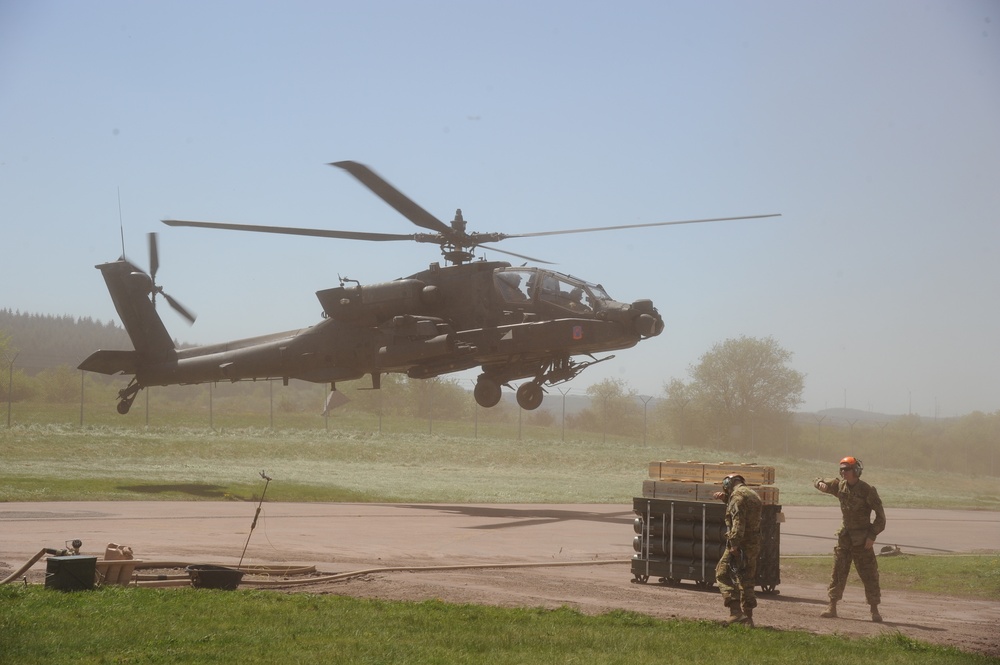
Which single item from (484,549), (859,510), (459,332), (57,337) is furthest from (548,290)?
(57,337)

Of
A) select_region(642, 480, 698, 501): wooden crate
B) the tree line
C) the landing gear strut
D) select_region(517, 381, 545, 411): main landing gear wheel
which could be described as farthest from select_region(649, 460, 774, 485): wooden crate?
the tree line

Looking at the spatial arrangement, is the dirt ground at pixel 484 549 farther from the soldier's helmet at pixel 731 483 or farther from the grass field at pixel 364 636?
the soldier's helmet at pixel 731 483

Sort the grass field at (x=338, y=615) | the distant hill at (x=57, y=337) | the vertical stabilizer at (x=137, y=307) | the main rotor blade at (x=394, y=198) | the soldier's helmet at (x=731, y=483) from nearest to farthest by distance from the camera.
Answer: the grass field at (x=338, y=615), the soldier's helmet at (x=731, y=483), the main rotor blade at (x=394, y=198), the vertical stabilizer at (x=137, y=307), the distant hill at (x=57, y=337)

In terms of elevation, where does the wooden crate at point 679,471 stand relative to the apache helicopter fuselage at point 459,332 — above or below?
below

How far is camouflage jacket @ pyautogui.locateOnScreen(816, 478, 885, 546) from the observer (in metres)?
12.1

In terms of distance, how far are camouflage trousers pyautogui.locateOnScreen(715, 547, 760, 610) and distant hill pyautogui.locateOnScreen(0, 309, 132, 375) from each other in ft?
402

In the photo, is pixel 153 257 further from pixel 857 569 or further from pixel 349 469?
pixel 857 569

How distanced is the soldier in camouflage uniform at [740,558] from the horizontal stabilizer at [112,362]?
21.9 metres

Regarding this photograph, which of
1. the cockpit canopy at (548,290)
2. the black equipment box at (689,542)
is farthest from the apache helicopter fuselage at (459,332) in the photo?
the black equipment box at (689,542)

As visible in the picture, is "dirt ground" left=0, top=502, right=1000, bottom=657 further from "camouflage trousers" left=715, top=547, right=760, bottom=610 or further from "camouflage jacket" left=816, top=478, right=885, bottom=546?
"camouflage jacket" left=816, top=478, right=885, bottom=546

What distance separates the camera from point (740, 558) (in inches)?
434

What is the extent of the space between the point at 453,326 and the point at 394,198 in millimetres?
4002

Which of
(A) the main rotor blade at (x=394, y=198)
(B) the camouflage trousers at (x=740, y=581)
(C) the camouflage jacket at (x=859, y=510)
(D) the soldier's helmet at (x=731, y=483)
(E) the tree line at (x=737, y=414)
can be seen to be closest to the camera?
(B) the camouflage trousers at (x=740, y=581)

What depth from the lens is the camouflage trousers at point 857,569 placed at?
11.8 m
